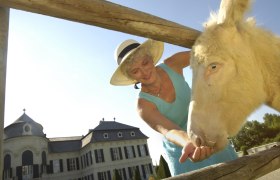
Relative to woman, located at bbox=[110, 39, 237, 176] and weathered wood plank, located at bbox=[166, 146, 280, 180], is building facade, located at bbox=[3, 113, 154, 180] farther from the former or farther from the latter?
weathered wood plank, located at bbox=[166, 146, 280, 180]

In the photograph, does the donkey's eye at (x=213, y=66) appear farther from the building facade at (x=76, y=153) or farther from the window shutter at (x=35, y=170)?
the window shutter at (x=35, y=170)

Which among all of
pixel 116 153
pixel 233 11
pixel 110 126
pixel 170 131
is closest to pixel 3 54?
pixel 170 131

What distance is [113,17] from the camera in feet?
5.74

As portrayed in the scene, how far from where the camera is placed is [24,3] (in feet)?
4.71

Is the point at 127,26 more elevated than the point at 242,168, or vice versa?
the point at 127,26

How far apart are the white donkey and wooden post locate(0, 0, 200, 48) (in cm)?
20

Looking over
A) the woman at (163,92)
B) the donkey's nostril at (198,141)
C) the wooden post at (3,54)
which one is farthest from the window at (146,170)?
the wooden post at (3,54)

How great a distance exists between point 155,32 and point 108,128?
4036 centimetres

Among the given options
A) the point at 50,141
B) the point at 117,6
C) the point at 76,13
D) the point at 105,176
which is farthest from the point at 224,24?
the point at 50,141

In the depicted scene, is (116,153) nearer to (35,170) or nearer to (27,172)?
(35,170)

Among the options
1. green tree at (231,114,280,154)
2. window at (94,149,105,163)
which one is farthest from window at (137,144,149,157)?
green tree at (231,114,280,154)

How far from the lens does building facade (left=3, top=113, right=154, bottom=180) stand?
3472cm

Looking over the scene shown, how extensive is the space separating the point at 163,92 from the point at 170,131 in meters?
0.80

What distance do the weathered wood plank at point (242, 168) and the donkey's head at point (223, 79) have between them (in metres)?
0.19
